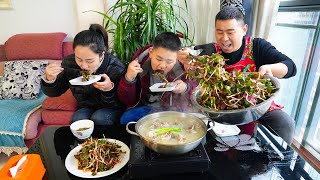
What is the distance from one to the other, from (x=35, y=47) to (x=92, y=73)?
1.49 m

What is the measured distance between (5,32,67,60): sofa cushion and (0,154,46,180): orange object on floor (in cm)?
201

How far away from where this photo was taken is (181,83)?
1.47 metres

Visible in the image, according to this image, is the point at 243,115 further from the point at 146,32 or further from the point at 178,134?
the point at 146,32

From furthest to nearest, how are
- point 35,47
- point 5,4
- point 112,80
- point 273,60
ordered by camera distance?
point 5,4 → point 35,47 → point 112,80 → point 273,60

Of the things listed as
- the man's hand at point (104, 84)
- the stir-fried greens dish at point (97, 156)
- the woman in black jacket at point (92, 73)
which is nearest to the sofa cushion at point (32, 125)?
the woman in black jacket at point (92, 73)

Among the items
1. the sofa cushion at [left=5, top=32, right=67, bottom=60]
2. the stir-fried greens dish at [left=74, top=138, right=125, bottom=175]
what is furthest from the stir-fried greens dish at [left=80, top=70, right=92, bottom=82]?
the sofa cushion at [left=5, top=32, right=67, bottom=60]

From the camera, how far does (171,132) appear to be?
0.98 m

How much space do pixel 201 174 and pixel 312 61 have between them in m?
1.67

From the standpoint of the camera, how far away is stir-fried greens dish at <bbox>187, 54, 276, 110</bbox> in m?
0.95

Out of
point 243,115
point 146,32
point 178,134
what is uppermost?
point 146,32

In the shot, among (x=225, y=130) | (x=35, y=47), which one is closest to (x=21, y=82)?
(x=35, y=47)

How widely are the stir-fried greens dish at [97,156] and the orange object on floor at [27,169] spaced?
0.52 feet

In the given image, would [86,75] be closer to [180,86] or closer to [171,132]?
[180,86]

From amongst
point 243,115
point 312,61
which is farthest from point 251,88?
point 312,61
